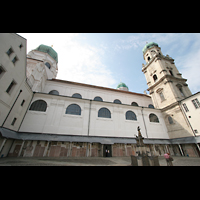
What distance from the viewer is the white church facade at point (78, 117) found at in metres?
10.2

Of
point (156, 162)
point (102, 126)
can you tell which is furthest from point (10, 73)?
point (156, 162)

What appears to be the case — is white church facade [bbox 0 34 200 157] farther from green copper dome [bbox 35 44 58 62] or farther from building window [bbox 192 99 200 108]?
green copper dome [bbox 35 44 58 62]

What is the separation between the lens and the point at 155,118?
1844 centimetres

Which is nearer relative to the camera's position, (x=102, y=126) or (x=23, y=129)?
(x=23, y=129)

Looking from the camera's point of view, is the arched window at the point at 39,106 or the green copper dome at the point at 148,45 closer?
the arched window at the point at 39,106

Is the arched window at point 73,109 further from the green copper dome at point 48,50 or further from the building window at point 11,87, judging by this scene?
the green copper dome at point 48,50

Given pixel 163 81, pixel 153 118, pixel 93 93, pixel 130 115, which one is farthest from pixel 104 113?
pixel 163 81

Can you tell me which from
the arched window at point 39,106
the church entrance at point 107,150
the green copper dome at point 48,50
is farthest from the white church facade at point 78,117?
the green copper dome at point 48,50

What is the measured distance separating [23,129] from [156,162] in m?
14.3

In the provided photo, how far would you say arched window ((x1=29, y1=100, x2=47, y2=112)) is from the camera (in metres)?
13.7

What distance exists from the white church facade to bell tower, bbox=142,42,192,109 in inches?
7.4

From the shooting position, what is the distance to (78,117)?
1452cm
